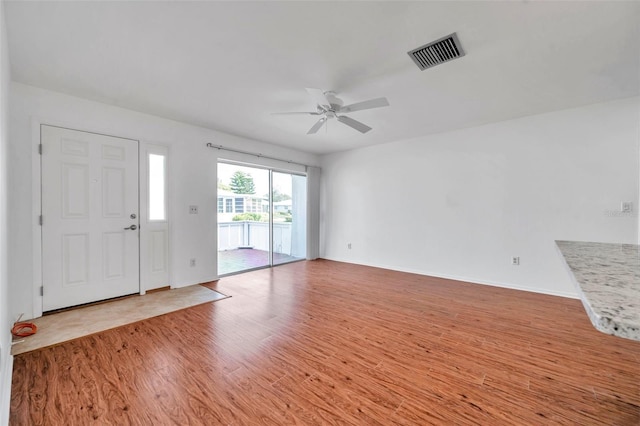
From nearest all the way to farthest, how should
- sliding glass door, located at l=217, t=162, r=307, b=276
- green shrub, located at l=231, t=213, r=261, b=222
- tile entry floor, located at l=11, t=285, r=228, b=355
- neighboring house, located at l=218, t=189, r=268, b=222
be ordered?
tile entry floor, located at l=11, t=285, r=228, b=355 → sliding glass door, located at l=217, t=162, r=307, b=276 → neighboring house, located at l=218, t=189, r=268, b=222 → green shrub, located at l=231, t=213, r=261, b=222

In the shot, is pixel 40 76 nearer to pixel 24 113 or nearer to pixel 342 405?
pixel 24 113

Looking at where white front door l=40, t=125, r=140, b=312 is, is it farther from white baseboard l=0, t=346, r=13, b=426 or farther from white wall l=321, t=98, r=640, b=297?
white wall l=321, t=98, r=640, b=297

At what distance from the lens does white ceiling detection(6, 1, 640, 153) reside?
1.79 meters

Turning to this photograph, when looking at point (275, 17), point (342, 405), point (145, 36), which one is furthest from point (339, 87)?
point (342, 405)

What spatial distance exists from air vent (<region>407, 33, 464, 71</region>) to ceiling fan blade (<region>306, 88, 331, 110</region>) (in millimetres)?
849

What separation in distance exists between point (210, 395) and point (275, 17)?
2614 millimetres

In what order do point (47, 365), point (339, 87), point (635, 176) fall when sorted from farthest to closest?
1. point (635, 176)
2. point (339, 87)
3. point (47, 365)

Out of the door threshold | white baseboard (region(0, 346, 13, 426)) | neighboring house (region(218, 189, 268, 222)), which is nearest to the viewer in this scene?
white baseboard (region(0, 346, 13, 426))

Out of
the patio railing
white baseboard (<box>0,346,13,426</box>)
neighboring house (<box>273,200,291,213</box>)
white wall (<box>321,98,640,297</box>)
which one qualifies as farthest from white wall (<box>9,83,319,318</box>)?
white wall (<box>321,98,640,297</box>)

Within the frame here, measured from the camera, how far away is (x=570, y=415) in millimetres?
1549

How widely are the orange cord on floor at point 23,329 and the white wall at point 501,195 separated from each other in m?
4.84

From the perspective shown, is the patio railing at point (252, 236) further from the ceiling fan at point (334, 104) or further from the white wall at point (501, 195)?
the ceiling fan at point (334, 104)

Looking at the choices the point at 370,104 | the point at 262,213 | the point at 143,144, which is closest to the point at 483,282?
the point at 370,104

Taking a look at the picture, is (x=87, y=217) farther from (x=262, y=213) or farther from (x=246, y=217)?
(x=246, y=217)
